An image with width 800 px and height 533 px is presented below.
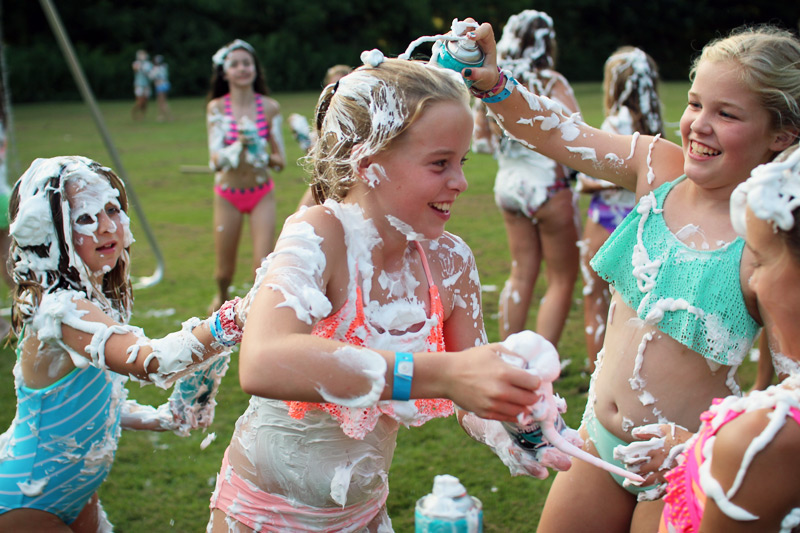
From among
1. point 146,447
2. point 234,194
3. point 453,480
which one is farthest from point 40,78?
point 453,480

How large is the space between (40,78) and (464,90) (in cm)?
3245

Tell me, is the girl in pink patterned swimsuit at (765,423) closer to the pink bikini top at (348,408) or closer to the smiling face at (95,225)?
the pink bikini top at (348,408)

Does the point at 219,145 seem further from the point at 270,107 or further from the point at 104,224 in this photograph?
the point at 104,224

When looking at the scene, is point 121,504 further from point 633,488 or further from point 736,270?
point 736,270

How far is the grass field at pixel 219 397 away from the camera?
3.76m

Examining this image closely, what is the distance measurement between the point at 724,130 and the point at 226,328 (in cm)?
156

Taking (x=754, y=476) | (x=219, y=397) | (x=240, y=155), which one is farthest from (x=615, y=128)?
(x=754, y=476)

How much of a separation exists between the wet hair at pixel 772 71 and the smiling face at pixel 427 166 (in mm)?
865

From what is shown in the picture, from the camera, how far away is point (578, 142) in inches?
102

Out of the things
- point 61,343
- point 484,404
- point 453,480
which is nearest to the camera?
point 484,404

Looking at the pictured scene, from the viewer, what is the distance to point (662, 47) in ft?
131

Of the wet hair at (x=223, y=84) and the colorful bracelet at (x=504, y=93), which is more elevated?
the colorful bracelet at (x=504, y=93)

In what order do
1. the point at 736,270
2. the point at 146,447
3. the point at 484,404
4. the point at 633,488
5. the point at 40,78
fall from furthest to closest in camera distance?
the point at 40,78, the point at 146,447, the point at 633,488, the point at 736,270, the point at 484,404

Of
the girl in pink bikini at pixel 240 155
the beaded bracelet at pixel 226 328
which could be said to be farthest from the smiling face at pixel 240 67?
the beaded bracelet at pixel 226 328
